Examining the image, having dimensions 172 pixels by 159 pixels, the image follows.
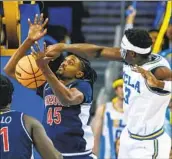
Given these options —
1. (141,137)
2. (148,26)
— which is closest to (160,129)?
(141,137)

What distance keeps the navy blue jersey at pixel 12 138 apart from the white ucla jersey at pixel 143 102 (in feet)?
6.64

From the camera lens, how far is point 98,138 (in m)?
9.86

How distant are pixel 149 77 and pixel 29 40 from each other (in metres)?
1.23

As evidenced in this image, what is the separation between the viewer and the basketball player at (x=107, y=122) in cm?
977

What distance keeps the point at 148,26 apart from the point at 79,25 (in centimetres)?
154

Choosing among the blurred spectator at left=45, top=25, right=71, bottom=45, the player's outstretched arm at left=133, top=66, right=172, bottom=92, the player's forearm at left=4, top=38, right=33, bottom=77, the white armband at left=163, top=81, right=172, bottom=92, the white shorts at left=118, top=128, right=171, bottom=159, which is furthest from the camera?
the blurred spectator at left=45, top=25, right=71, bottom=45

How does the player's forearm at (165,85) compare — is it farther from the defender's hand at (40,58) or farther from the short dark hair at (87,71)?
the defender's hand at (40,58)

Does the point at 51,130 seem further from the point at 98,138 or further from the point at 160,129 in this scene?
the point at 98,138

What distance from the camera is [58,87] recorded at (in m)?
6.36

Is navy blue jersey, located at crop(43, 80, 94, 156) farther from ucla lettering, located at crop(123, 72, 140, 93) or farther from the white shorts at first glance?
the white shorts

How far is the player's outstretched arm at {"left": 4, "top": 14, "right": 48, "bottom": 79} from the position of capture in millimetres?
6734

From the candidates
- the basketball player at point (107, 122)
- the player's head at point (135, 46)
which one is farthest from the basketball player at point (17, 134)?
the basketball player at point (107, 122)

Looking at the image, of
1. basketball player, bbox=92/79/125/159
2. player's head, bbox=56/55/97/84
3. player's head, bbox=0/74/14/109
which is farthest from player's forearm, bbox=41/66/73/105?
basketball player, bbox=92/79/125/159

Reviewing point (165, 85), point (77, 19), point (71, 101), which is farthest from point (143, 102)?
point (77, 19)
